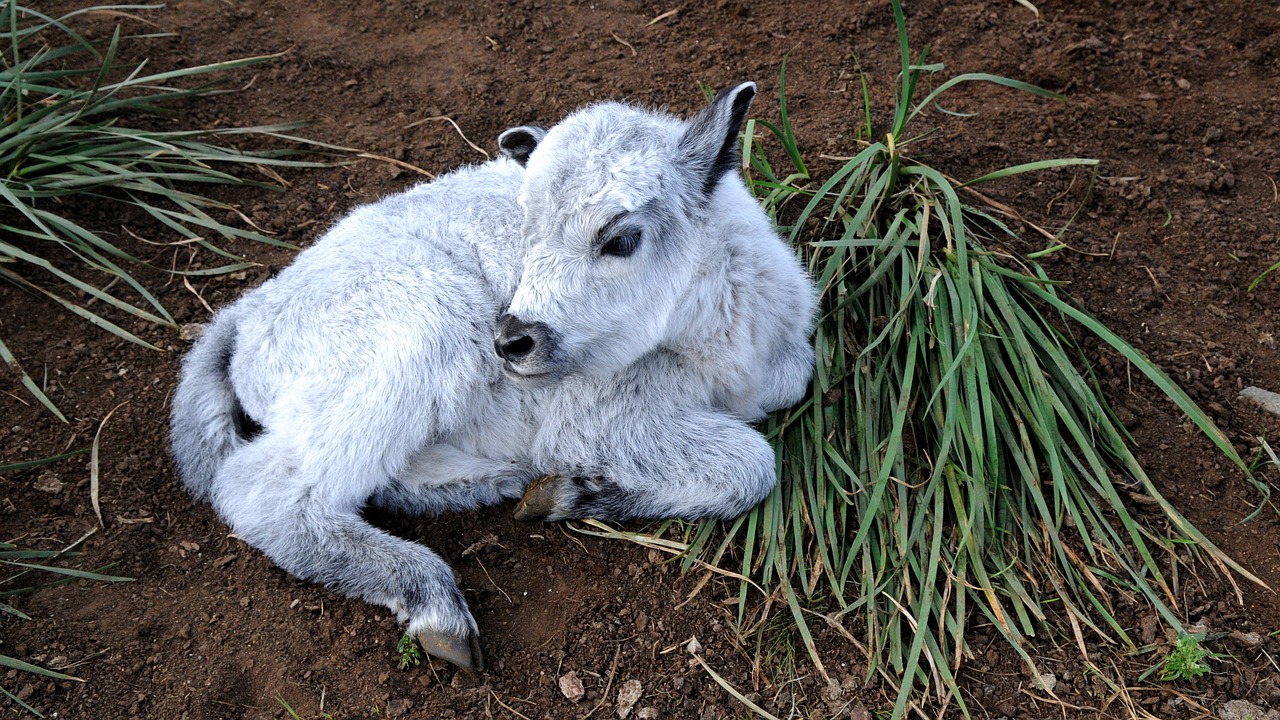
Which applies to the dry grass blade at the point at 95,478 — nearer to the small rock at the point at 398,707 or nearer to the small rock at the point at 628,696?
the small rock at the point at 398,707

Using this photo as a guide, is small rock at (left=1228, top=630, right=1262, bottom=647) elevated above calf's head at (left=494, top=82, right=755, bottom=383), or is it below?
below

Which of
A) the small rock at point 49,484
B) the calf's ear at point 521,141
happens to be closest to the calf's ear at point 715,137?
the calf's ear at point 521,141

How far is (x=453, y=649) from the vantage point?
13.2 ft

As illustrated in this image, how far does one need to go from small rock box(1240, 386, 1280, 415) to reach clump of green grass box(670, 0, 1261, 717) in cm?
50

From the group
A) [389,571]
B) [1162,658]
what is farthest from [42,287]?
[1162,658]

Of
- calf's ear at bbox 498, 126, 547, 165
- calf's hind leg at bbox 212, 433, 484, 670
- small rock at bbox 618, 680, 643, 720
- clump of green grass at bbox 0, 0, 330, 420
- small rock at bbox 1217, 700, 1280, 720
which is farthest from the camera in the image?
clump of green grass at bbox 0, 0, 330, 420

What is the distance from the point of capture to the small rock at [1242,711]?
3764 millimetres

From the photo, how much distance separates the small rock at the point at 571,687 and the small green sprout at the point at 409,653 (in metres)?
0.59

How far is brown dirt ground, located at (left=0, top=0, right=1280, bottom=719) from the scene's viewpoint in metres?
4.03

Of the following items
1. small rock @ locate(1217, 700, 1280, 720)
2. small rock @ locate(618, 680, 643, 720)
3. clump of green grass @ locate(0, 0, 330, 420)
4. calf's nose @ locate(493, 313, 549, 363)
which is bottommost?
small rock @ locate(618, 680, 643, 720)

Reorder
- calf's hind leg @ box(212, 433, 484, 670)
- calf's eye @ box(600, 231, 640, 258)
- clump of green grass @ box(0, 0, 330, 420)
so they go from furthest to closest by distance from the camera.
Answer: clump of green grass @ box(0, 0, 330, 420) → calf's hind leg @ box(212, 433, 484, 670) → calf's eye @ box(600, 231, 640, 258)

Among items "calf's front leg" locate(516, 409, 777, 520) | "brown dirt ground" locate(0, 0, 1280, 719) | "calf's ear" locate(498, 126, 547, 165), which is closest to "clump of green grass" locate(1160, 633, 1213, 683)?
"brown dirt ground" locate(0, 0, 1280, 719)

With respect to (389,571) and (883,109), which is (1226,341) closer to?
(883,109)

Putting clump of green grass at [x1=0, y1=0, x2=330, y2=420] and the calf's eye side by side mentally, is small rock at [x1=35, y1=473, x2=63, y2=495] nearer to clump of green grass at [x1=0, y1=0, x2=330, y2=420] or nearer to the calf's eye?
clump of green grass at [x1=0, y1=0, x2=330, y2=420]
